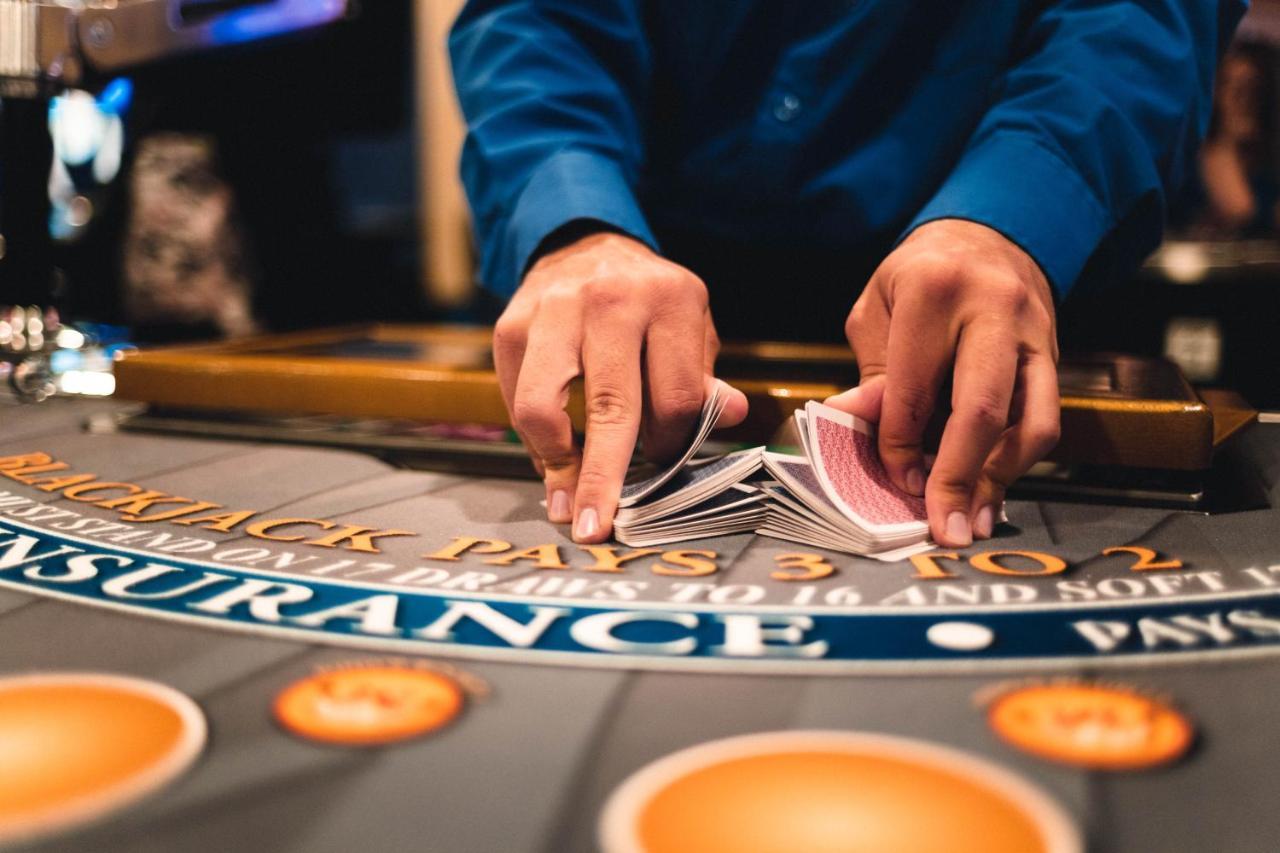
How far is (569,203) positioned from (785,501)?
1.24 ft

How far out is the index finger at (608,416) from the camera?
0.74m

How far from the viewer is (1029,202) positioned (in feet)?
2.84

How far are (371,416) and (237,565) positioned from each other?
1.36 ft

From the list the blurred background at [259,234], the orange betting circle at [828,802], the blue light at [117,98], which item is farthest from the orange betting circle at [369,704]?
the blue light at [117,98]

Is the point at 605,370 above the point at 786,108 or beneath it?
beneath

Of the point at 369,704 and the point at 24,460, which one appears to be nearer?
the point at 369,704

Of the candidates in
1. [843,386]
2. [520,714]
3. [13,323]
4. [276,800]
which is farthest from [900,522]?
[13,323]

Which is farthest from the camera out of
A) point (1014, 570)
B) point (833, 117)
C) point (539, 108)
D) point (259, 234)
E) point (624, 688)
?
point (259, 234)

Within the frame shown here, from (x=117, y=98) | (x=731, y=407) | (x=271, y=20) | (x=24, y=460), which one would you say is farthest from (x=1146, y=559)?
(x=117, y=98)

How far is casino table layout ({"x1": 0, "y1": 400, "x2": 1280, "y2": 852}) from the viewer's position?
37 cm

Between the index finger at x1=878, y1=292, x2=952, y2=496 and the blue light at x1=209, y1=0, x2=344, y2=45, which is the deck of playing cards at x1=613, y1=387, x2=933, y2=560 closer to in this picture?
the index finger at x1=878, y1=292, x2=952, y2=496

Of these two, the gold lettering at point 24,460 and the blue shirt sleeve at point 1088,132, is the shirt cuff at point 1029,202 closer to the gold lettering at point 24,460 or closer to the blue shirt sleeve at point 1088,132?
the blue shirt sleeve at point 1088,132

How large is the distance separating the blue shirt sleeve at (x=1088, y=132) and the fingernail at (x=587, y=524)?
392 mm

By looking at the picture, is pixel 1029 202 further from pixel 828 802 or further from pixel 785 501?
pixel 828 802
